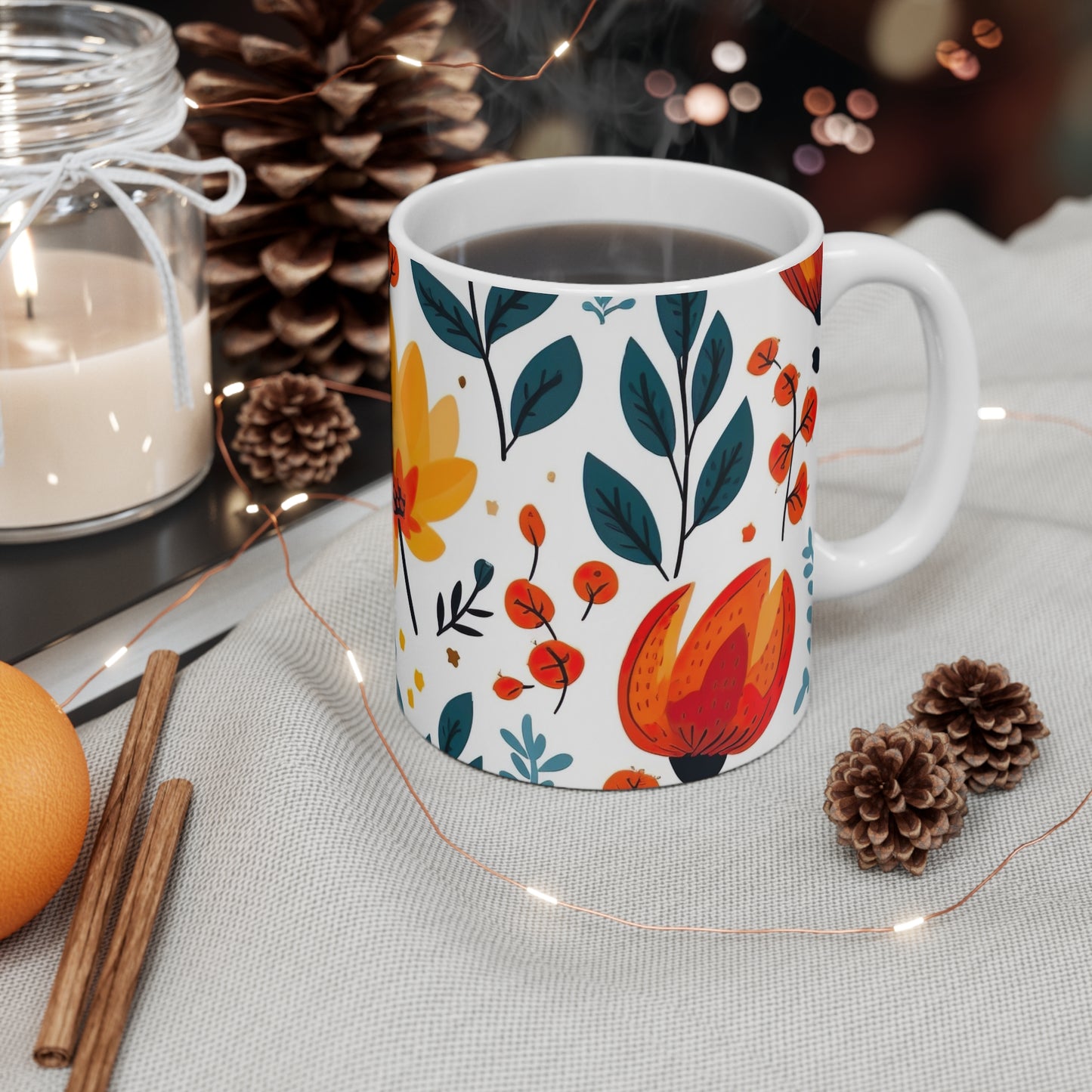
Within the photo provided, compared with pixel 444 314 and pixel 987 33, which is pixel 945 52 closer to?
pixel 987 33

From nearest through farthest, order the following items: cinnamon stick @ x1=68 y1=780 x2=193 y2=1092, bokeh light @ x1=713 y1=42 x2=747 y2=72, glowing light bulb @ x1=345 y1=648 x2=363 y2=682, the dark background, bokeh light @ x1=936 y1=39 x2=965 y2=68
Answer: cinnamon stick @ x1=68 y1=780 x2=193 y2=1092 < glowing light bulb @ x1=345 y1=648 x2=363 y2=682 < the dark background < bokeh light @ x1=713 y1=42 x2=747 y2=72 < bokeh light @ x1=936 y1=39 x2=965 y2=68

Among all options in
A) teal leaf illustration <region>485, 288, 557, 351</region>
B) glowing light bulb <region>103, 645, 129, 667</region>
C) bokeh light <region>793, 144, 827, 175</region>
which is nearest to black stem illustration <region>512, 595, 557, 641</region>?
teal leaf illustration <region>485, 288, 557, 351</region>

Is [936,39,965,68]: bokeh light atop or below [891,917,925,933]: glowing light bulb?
atop

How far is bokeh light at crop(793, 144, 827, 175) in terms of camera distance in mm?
1142

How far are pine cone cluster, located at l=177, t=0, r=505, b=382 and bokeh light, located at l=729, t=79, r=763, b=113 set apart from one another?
0.99 feet

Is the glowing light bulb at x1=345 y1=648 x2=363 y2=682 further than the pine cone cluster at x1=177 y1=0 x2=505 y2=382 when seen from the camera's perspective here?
No

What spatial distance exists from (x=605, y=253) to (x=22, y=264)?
324 mm

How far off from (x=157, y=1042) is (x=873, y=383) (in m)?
0.65

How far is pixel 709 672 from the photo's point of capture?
0.50m

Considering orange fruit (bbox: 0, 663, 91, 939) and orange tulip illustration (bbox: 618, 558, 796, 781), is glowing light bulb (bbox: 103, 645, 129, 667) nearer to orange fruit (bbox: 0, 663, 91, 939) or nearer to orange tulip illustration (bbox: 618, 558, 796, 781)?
orange fruit (bbox: 0, 663, 91, 939)

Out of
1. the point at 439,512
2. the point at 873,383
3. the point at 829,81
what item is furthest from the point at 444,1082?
the point at 829,81

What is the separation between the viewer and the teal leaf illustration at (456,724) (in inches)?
20.8

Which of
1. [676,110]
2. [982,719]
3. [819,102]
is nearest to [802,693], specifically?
[982,719]

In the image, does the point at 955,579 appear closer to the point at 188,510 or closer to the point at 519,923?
the point at 519,923
